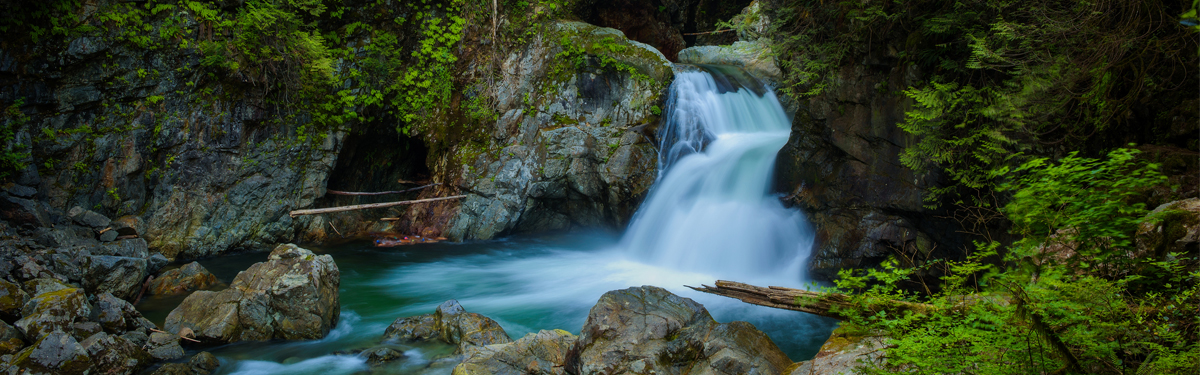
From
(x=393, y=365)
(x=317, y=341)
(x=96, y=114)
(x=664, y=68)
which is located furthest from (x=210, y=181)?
(x=664, y=68)

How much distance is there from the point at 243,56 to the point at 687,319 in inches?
386

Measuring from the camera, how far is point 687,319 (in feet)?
16.1

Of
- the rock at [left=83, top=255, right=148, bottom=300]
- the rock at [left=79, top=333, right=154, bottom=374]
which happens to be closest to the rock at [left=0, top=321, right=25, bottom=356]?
the rock at [left=79, top=333, right=154, bottom=374]

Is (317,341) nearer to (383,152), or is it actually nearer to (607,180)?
(607,180)

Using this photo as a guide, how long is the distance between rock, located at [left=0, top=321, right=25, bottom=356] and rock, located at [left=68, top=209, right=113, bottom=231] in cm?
447

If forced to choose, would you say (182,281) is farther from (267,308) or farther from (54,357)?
(54,357)

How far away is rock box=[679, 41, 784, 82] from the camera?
44.6 feet

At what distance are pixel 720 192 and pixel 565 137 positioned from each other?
11.7ft

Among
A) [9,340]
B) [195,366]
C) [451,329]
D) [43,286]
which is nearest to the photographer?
[9,340]

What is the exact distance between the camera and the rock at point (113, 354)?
15.8 feet

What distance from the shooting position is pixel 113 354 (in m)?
4.93

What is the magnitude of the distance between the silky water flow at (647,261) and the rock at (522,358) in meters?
0.60

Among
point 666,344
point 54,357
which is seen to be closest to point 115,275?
point 54,357

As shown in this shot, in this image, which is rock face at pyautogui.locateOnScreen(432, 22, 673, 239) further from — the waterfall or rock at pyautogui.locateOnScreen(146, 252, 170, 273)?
rock at pyautogui.locateOnScreen(146, 252, 170, 273)
